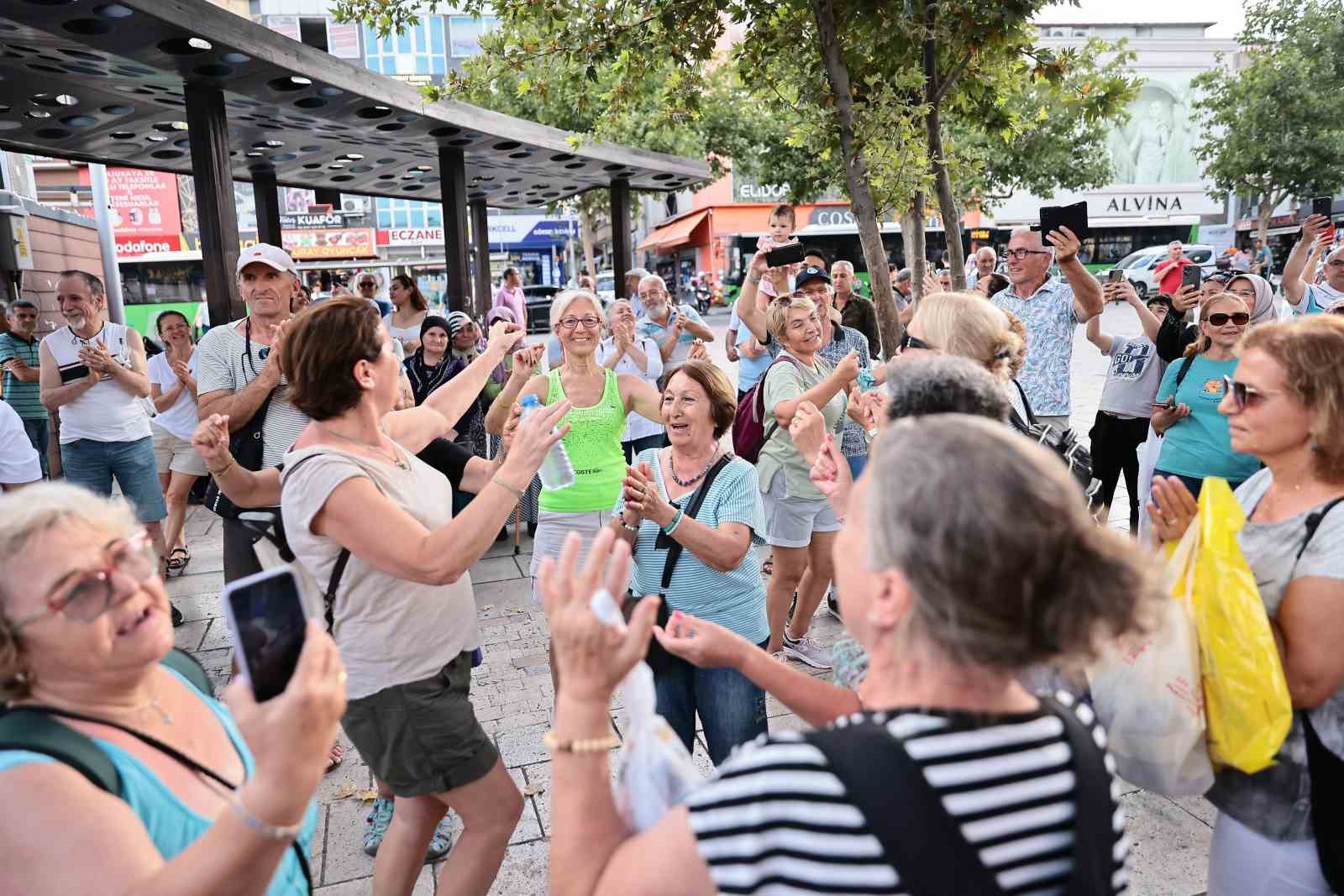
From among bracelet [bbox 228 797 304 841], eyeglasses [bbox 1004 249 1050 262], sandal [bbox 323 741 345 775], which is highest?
eyeglasses [bbox 1004 249 1050 262]

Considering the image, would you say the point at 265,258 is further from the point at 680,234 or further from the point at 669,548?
the point at 680,234

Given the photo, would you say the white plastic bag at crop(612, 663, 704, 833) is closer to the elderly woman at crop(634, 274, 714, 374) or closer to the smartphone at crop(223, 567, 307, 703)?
the smartphone at crop(223, 567, 307, 703)

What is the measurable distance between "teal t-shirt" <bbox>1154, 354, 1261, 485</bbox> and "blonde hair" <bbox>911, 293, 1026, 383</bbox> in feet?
7.05

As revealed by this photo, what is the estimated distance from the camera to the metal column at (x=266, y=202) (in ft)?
36.2

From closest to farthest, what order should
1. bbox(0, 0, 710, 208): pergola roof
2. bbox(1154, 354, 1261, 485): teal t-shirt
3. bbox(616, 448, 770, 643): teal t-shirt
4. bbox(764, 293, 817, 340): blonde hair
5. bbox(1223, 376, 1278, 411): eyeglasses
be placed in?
bbox(1223, 376, 1278, 411): eyeglasses, bbox(616, 448, 770, 643): teal t-shirt, bbox(1154, 354, 1261, 485): teal t-shirt, bbox(764, 293, 817, 340): blonde hair, bbox(0, 0, 710, 208): pergola roof

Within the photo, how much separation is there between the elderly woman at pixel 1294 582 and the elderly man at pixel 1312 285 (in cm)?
476

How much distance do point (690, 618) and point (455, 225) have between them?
983 centimetres

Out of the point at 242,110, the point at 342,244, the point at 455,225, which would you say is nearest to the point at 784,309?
the point at 242,110

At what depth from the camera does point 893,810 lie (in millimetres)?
999

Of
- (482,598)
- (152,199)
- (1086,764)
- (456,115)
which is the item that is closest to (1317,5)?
(456,115)

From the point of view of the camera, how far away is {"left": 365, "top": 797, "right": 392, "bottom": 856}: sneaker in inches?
123

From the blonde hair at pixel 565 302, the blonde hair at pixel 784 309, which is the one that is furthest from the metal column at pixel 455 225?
the blonde hair at pixel 784 309

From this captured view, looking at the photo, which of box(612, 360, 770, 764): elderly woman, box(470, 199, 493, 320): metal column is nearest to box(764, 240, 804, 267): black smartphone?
box(612, 360, 770, 764): elderly woman

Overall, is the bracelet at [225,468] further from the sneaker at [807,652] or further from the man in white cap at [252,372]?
the sneaker at [807,652]
